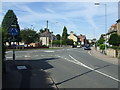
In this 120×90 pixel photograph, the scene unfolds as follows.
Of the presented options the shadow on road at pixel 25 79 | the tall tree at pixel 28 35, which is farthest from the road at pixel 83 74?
the tall tree at pixel 28 35

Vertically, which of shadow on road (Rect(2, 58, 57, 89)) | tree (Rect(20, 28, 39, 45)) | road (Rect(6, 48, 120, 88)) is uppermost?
tree (Rect(20, 28, 39, 45))

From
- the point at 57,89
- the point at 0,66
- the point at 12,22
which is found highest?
the point at 12,22

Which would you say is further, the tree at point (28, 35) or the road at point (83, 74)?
A: the tree at point (28, 35)

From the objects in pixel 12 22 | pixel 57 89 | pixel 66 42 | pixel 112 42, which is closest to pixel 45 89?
pixel 57 89

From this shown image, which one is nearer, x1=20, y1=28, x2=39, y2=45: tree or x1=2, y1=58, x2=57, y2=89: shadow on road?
x1=2, y1=58, x2=57, y2=89: shadow on road

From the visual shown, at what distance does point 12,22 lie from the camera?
78938 millimetres

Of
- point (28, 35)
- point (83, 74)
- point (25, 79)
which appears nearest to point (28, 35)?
point (28, 35)

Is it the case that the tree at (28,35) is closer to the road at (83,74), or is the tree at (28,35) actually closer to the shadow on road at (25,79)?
the road at (83,74)

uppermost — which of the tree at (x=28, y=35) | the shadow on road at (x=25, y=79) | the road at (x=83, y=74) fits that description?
the tree at (x=28, y=35)

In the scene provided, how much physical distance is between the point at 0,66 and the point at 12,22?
71013 mm

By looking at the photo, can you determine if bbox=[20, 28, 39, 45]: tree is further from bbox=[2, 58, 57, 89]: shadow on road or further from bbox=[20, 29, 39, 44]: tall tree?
bbox=[2, 58, 57, 89]: shadow on road

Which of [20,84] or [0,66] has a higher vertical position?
[0,66]

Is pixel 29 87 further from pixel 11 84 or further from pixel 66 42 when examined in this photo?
pixel 66 42

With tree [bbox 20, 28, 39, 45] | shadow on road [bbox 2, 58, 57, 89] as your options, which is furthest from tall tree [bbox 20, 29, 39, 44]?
shadow on road [bbox 2, 58, 57, 89]
